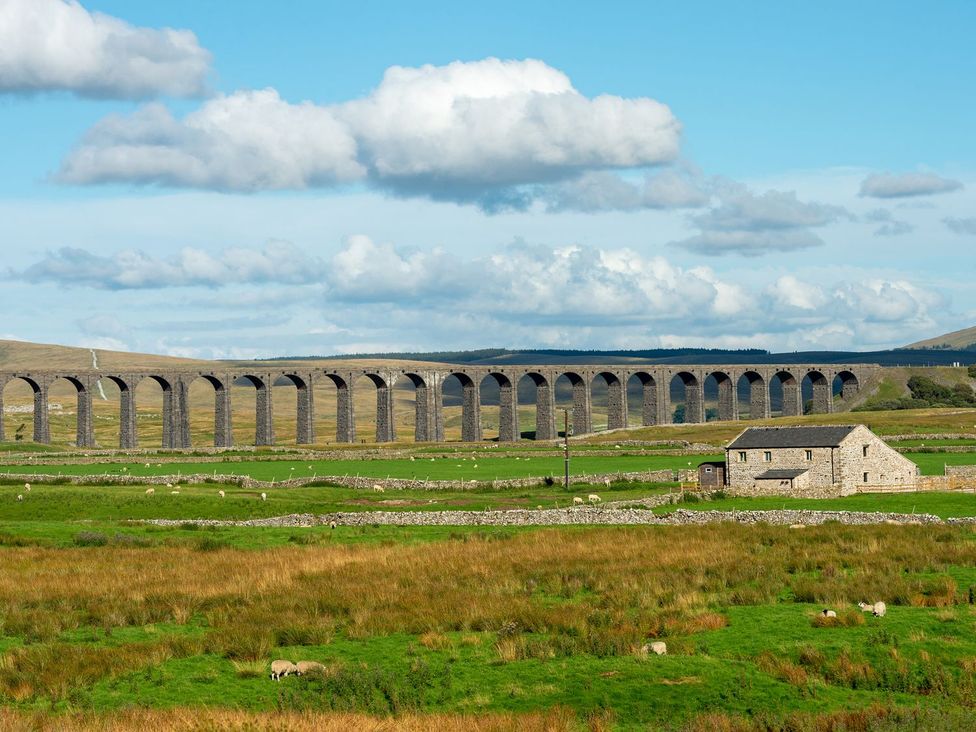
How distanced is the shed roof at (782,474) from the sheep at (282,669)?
43213 millimetres

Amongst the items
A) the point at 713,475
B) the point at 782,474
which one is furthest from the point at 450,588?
the point at 713,475

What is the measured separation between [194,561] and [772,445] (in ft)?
118

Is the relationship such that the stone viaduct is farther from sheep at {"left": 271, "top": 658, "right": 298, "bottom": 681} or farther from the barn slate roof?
sheep at {"left": 271, "top": 658, "right": 298, "bottom": 681}

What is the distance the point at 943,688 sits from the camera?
1848 cm

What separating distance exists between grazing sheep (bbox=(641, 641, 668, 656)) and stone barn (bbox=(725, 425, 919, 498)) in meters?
38.8

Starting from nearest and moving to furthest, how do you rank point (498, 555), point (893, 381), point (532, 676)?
point (532, 676), point (498, 555), point (893, 381)

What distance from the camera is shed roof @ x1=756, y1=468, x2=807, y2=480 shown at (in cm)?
5931

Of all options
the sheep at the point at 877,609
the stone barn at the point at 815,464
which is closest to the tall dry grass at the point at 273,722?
the sheep at the point at 877,609

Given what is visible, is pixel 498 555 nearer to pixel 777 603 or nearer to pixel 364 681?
pixel 777 603

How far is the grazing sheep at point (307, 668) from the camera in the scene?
19891 mm

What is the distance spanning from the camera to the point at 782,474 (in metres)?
60.0

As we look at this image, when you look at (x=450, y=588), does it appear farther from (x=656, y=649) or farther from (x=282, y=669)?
(x=282, y=669)

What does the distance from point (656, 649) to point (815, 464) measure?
41.1 m

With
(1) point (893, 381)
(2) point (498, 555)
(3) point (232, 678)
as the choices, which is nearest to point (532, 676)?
(3) point (232, 678)
